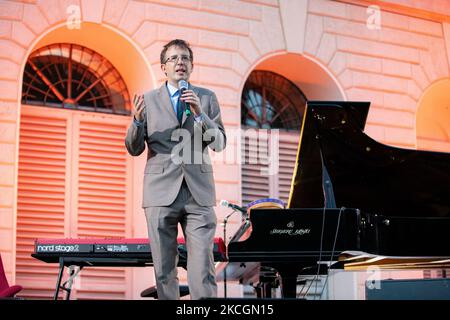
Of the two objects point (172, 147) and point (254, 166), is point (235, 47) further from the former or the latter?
point (172, 147)

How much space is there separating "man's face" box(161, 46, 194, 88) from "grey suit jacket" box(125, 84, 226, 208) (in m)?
0.09

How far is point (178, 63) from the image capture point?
4.47 metres

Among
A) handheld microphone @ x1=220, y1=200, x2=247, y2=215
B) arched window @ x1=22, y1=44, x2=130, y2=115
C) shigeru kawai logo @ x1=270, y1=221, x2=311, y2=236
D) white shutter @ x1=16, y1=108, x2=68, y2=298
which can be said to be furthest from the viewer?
arched window @ x1=22, y1=44, x2=130, y2=115

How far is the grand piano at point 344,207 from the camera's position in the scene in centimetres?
561

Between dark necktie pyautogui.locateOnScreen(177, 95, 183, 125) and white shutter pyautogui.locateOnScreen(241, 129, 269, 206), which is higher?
white shutter pyautogui.locateOnScreen(241, 129, 269, 206)

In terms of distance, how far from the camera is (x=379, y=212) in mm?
6414

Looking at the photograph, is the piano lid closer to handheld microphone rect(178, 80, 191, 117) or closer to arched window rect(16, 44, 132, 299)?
handheld microphone rect(178, 80, 191, 117)

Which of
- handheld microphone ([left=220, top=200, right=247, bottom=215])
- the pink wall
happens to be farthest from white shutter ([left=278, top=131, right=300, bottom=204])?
handheld microphone ([left=220, top=200, right=247, bottom=215])

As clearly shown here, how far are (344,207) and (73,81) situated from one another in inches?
158

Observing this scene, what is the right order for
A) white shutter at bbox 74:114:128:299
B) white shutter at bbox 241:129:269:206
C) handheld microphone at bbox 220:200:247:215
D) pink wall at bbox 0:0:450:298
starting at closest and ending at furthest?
handheld microphone at bbox 220:200:247:215, pink wall at bbox 0:0:450:298, white shutter at bbox 74:114:128:299, white shutter at bbox 241:129:269:206

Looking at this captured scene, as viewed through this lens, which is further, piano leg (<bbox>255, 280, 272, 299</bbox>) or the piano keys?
piano leg (<bbox>255, 280, 272, 299</bbox>)

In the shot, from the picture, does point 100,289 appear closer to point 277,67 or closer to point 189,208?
point 277,67

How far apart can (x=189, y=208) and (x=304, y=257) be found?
1.47 m

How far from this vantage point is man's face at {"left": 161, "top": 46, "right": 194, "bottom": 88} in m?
4.47
